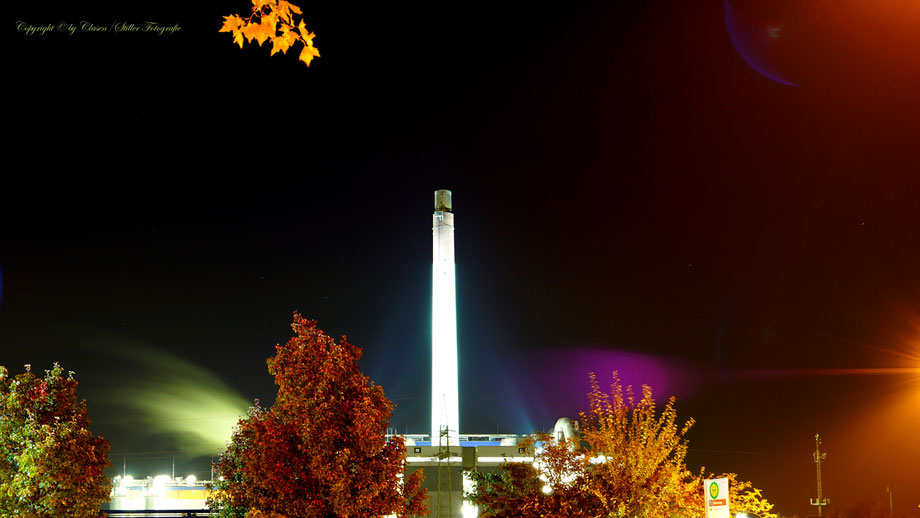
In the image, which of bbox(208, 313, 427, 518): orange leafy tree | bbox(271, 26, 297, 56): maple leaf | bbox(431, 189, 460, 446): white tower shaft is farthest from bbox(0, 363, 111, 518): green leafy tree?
bbox(431, 189, 460, 446): white tower shaft

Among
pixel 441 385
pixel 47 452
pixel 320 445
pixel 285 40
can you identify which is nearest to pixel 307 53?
pixel 285 40

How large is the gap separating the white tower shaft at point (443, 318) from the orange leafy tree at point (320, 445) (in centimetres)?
7067

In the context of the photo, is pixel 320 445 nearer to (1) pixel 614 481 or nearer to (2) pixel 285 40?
(1) pixel 614 481

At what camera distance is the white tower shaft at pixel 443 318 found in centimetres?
9706

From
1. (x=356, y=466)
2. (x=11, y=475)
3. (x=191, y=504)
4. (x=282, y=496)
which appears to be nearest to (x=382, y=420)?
(x=356, y=466)

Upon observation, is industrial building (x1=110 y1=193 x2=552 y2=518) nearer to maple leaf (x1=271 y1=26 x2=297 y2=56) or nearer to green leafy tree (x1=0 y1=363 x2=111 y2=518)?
green leafy tree (x1=0 y1=363 x2=111 y2=518)

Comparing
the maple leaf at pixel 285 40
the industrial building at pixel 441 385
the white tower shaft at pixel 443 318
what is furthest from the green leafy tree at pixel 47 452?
the white tower shaft at pixel 443 318

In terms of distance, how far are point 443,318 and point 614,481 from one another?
70935 mm

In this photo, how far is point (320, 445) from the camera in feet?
81.1

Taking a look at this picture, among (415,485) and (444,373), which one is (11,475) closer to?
(415,485)

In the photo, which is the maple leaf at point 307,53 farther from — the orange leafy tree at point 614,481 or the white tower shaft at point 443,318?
the white tower shaft at point 443,318

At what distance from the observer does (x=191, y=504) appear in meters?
103

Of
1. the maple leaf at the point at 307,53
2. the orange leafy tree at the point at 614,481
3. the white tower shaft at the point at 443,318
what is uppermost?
the white tower shaft at the point at 443,318

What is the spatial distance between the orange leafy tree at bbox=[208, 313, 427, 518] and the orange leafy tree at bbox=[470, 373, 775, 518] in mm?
5641
